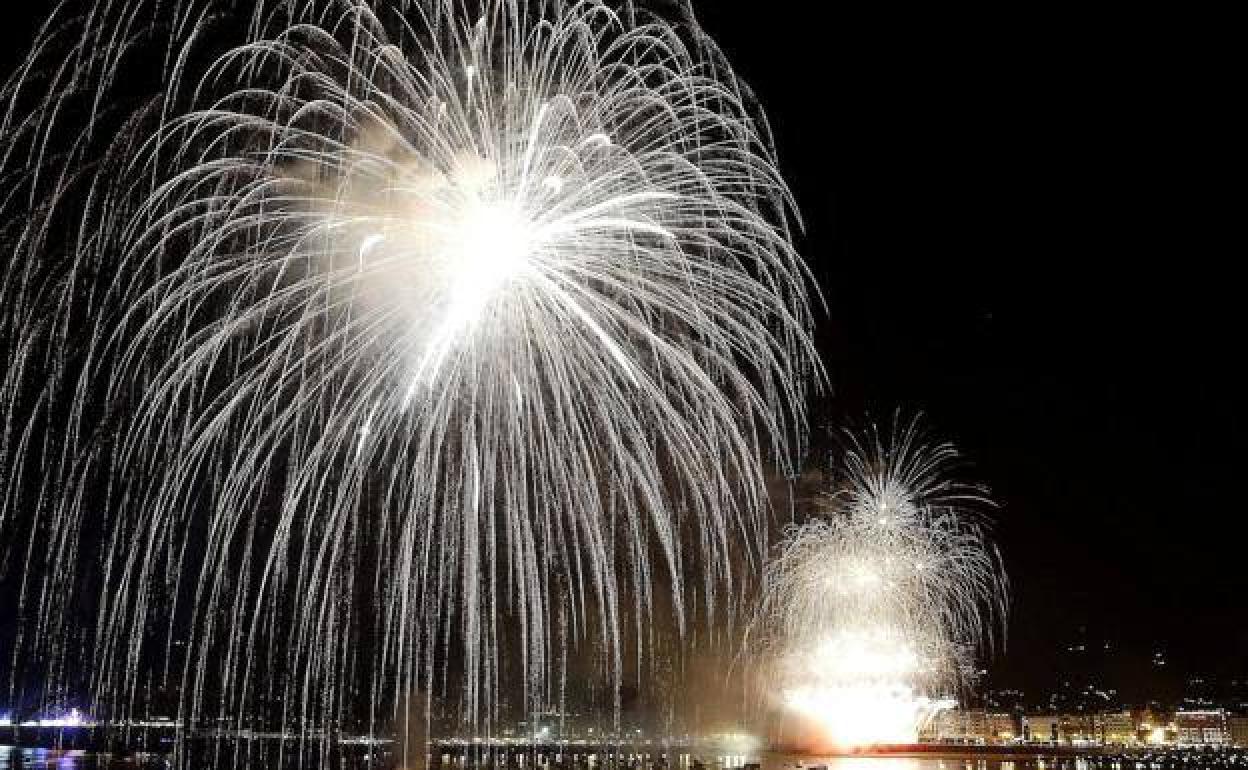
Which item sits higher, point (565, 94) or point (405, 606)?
point (565, 94)

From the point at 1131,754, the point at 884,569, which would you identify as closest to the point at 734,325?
the point at 884,569

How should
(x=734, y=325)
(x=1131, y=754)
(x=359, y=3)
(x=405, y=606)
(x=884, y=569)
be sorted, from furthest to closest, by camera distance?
(x=1131, y=754)
(x=884, y=569)
(x=734, y=325)
(x=405, y=606)
(x=359, y=3)

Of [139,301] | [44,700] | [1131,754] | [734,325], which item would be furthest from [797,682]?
[44,700]

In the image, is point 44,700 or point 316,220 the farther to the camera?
point 44,700

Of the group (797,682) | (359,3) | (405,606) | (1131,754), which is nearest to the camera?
(359,3)

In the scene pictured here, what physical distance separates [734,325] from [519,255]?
5540 millimetres

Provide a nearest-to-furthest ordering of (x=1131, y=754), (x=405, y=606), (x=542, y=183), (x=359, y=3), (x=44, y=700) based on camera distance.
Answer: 1. (x=359, y=3)
2. (x=542, y=183)
3. (x=405, y=606)
4. (x=1131, y=754)
5. (x=44, y=700)

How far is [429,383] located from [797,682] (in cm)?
7181

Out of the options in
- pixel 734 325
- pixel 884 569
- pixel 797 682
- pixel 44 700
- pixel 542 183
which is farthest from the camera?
pixel 44 700

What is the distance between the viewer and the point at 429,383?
2272cm

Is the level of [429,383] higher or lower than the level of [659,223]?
lower

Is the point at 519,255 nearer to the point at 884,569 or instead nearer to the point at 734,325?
the point at 734,325

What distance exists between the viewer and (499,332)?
73.4 ft

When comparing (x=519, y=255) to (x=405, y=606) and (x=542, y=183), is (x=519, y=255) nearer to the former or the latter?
(x=542, y=183)
